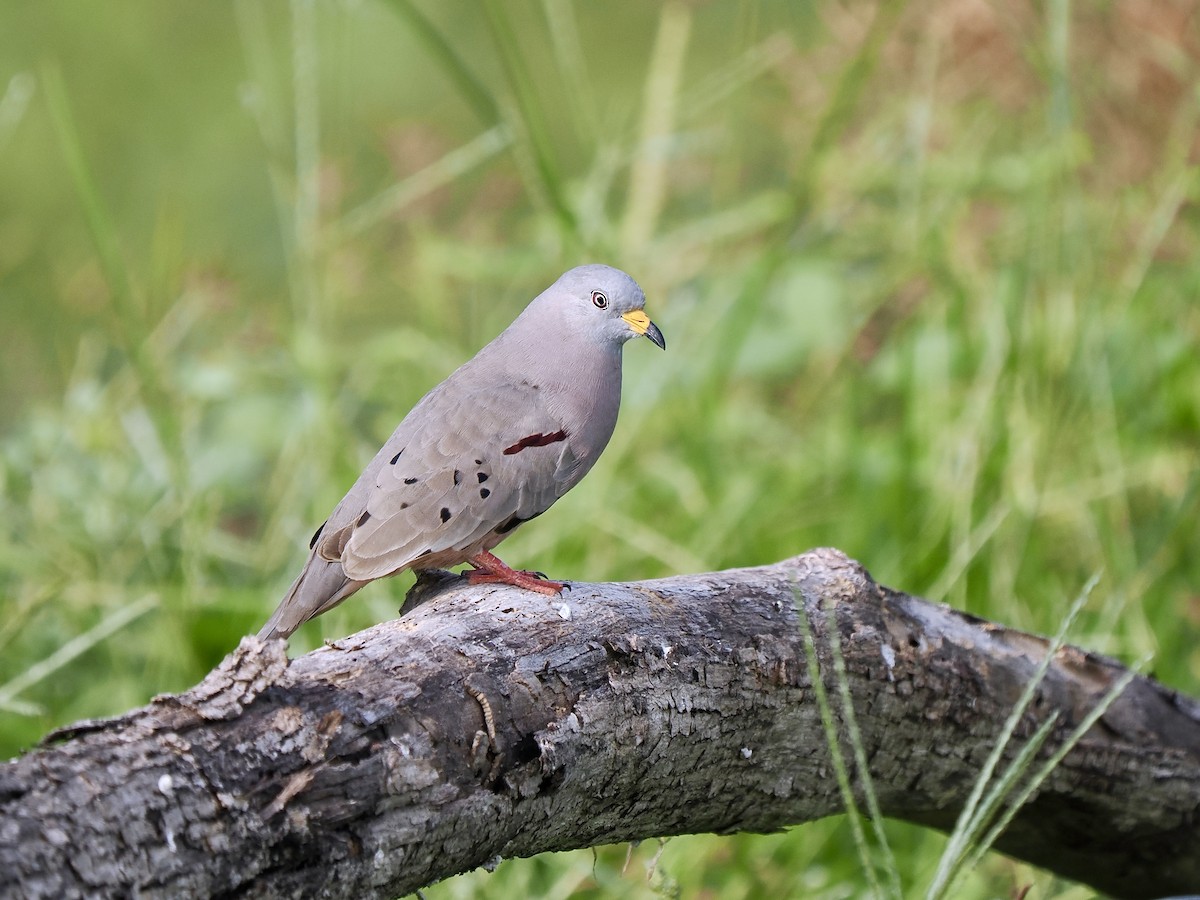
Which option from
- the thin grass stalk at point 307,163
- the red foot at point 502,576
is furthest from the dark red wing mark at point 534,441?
the thin grass stalk at point 307,163

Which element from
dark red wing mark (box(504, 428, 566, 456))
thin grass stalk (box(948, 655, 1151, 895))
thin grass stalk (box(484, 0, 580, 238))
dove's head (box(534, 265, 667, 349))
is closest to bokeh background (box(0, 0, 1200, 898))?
thin grass stalk (box(484, 0, 580, 238))

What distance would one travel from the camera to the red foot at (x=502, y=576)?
1.74 metres

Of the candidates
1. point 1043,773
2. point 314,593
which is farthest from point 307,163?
point 1043,773

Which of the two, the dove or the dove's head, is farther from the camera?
the dove's head

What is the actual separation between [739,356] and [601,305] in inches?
68.3

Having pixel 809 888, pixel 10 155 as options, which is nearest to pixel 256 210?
pixel 10 155

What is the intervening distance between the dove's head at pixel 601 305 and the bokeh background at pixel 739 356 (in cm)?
27

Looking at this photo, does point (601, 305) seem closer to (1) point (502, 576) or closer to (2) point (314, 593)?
(1) point (502, 576)

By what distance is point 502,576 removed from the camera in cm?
192

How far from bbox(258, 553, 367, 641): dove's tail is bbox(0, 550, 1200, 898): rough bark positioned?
0.13 meters

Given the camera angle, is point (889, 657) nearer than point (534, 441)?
Yes

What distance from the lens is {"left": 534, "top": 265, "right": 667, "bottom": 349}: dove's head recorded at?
2.19 meters

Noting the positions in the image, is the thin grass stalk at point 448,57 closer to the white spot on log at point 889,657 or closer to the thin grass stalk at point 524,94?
the thin grass stalk at point 524,94

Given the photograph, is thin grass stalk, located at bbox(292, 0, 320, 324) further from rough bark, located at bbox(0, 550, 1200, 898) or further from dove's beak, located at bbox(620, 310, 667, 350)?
rough bark, located at bbox(0, 550, 1200, 898)
